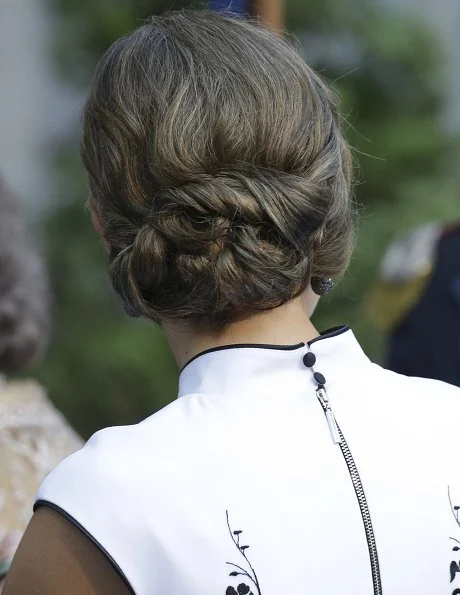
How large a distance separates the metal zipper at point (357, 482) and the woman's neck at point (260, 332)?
0.26ft

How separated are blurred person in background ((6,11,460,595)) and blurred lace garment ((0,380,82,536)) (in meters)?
0.67

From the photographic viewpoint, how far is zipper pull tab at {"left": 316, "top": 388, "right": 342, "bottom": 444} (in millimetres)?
1133

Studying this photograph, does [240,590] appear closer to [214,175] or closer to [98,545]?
[98,545]

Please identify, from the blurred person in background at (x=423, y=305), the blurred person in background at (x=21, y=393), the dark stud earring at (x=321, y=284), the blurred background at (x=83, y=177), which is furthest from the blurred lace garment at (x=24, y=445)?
the blurred background at (x=83, y=177)

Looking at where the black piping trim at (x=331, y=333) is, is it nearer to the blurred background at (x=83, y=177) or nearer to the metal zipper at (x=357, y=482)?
the metal zipper at (x=357, y=482)

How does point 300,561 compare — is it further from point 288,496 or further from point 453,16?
point 453,16

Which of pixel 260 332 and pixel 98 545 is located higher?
pixel 260 332

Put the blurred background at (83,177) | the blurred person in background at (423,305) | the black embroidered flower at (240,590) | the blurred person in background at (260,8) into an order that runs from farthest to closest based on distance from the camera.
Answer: the blurred background at (83,177) < the blurred person in background at (423,305) < the blurred person in background at (260,8) < the black embroidered flower at (240,590)

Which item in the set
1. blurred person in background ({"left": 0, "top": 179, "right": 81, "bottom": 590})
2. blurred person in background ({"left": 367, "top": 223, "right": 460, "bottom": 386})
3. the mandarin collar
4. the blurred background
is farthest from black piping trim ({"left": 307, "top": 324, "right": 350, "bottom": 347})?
the blurred background

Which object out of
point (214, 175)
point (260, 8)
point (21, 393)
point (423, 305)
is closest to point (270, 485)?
point (214, 175)

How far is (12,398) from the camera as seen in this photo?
194 cm

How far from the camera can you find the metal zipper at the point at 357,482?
109 cm

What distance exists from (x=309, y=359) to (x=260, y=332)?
2.6 inches

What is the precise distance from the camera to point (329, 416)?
3.75ft
